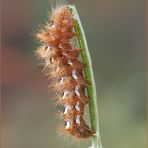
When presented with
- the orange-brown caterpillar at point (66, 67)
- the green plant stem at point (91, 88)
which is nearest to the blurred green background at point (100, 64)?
the orange-brown caterpillar at point (66, 67)

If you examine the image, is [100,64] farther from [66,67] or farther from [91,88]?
[91,88]

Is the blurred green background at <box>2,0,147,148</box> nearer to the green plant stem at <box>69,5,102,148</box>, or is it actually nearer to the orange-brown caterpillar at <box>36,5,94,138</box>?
the orange-brown caterpillar at <box>36,5,94,138</box>

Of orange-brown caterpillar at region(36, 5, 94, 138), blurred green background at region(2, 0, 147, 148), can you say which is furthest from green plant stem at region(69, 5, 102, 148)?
blurred green background at region(2, 0, 147, 148)

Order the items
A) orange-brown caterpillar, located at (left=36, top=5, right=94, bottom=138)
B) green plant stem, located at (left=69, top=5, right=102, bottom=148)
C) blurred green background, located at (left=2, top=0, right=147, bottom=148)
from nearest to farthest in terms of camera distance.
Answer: green plant stem, located at (left=69, top=5, right=102, bottom=148) < orange-brown caterpillar, located at (left=36, top=5, right=94, bottom=138) < blurred green background, located at (left=2, top=0, right=147, bottom=148)

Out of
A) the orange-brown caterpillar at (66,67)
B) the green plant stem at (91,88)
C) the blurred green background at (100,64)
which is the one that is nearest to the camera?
the green plant stem at (91,88)

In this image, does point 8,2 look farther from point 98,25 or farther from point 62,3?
point 62,3

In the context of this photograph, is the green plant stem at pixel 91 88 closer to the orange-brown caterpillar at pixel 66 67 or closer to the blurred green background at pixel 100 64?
the orange-brown caterpillar at pixel 66 67

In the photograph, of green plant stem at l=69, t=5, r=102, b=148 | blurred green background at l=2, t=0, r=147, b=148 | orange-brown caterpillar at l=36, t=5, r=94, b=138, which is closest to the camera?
green plant stem at l=69, t=5, r=102, b=148
